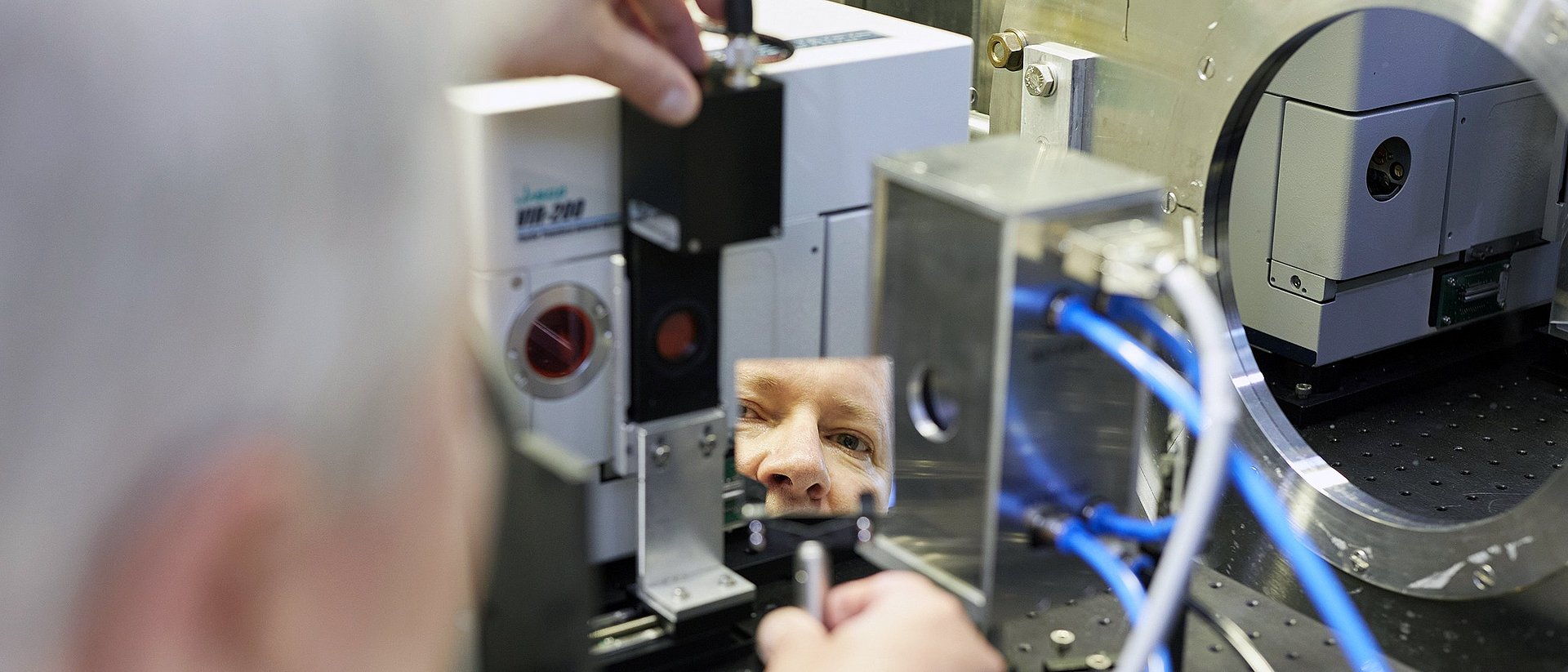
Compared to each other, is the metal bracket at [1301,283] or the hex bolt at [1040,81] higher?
the hex bolt at [1040,81]

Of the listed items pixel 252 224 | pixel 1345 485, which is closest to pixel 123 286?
pixel 252 224

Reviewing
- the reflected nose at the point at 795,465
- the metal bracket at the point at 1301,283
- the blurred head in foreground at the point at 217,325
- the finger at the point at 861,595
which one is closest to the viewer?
the blurred head in foreground at the point at 217,325

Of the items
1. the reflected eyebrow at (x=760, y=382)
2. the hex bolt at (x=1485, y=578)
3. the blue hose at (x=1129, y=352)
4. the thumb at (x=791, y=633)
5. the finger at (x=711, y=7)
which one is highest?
the finger at (x=711, y=7)

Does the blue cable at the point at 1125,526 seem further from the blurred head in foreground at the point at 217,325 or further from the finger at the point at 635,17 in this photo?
the blurred head in foreground at the point at 217,325

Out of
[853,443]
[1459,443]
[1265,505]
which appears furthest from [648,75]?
[1459,443]

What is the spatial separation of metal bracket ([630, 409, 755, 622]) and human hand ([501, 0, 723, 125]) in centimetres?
24

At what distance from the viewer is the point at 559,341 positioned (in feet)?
3.25

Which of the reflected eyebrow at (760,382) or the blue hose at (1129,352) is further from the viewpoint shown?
the reflected eyebrow at (760,382)

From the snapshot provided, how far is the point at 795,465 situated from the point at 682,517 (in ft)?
1.20

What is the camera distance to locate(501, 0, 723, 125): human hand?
2.63ft

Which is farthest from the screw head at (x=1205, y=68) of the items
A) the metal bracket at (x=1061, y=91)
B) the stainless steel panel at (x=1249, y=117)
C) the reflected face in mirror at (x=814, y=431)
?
the reflected face in mirror at (x=814, y=431)

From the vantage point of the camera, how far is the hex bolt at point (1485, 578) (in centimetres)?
130

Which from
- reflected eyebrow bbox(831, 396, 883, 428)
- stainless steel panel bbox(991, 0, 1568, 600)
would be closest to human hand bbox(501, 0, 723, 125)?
reflected eyebrow bbox(831, 396, 883, 428)

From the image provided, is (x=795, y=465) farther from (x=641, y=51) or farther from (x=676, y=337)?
(x=641, y=51)
